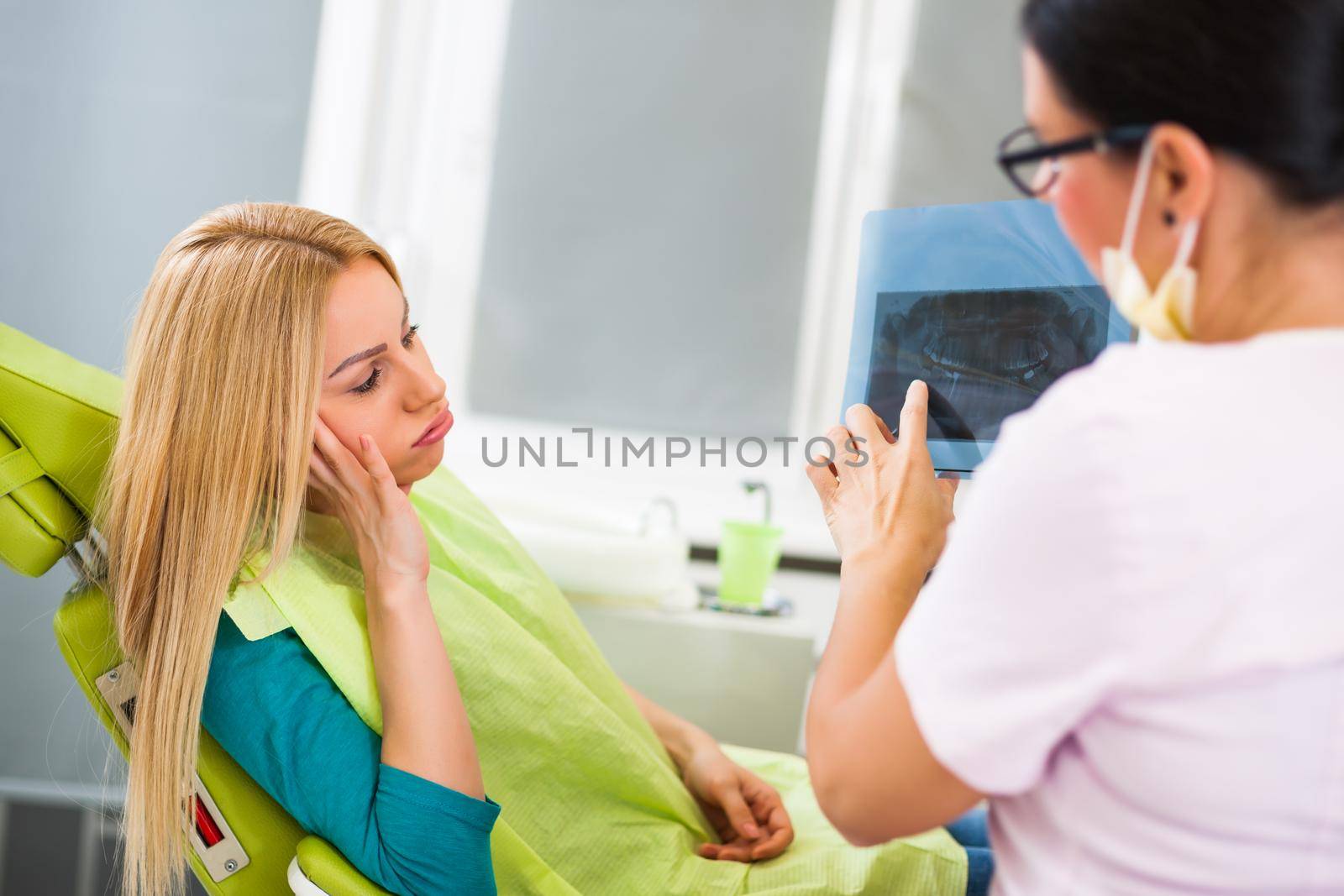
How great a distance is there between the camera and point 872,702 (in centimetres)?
63

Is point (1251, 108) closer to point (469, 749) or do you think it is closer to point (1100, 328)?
point (1100, 328)

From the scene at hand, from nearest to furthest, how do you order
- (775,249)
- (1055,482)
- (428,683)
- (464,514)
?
(1055,482) → (428,683) → (464,514) → (775,249)

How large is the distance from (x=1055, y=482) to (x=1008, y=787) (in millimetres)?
176

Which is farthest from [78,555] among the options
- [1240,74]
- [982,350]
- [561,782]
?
[1240,74]

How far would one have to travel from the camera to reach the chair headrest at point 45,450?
0.95 metres

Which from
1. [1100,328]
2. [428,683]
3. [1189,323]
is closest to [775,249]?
[1100,328]

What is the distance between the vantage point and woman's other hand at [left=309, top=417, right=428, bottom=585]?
100cm

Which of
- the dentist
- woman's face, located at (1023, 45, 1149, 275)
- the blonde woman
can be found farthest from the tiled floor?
woman's face, located at (1023, 45, 1149, 275)

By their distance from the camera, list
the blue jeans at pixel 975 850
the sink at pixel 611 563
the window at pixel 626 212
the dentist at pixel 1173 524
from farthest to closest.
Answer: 1. the window at pixel 626 212
2. the sink at pixel 611 563
3. the blue jeans at pixel 975 850
4. the dentist at pixel 1173 524

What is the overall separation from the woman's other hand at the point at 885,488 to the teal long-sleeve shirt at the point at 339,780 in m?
0.42

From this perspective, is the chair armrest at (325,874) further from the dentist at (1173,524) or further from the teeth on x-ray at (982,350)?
the teeth on x-ray at (982,350)

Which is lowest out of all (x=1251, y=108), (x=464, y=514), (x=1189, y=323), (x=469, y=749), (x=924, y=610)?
(x=469, y=749)

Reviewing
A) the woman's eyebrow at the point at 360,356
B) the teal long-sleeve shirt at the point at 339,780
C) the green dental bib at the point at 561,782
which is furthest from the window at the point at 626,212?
the teal long-sleeve shirt at the point at 339,780

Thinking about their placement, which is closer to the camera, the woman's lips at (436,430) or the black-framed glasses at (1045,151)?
the black-framed glasses at (1045,151)
